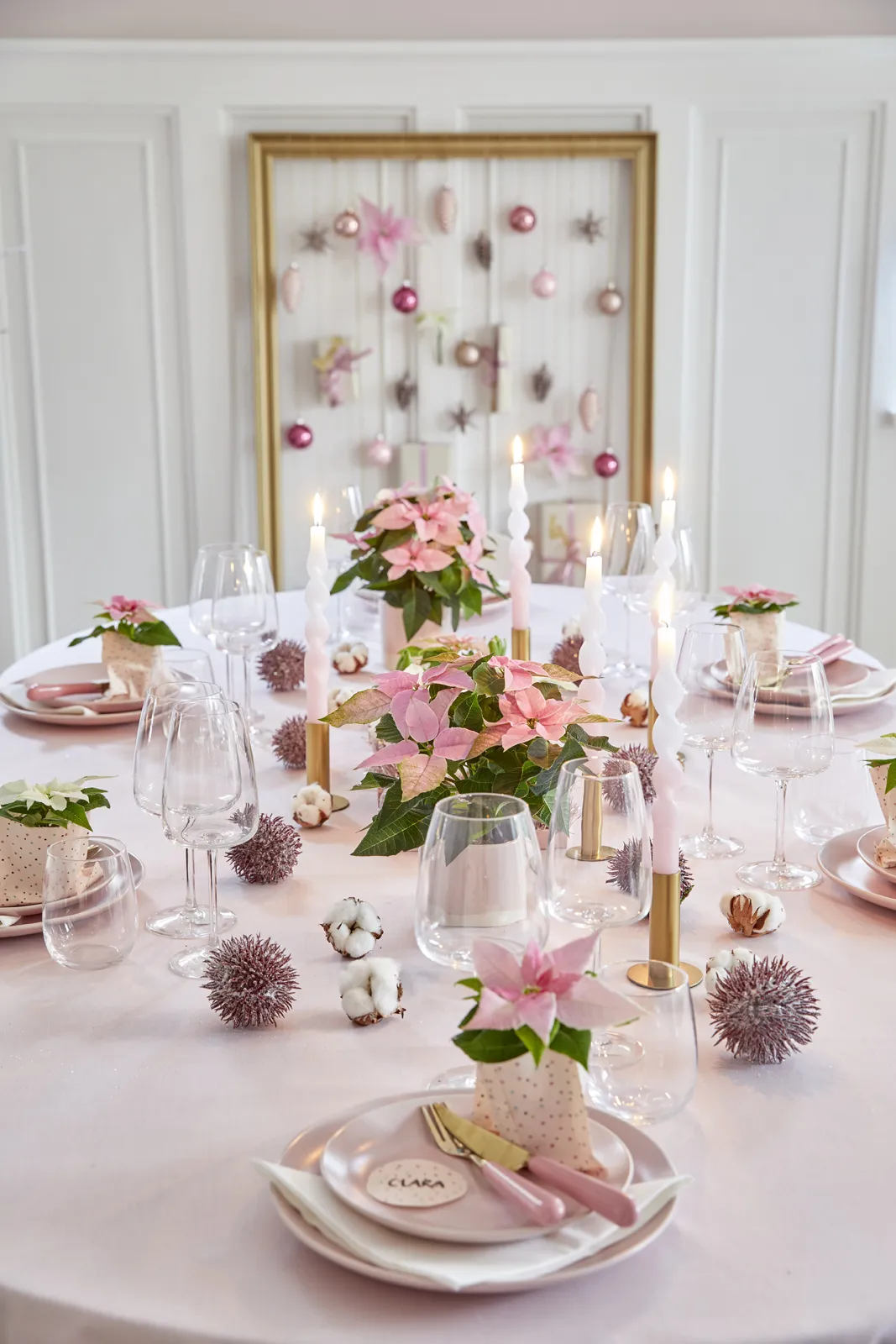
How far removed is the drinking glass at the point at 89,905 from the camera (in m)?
1.07

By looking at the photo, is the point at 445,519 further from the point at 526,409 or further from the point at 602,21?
the point at 602,21

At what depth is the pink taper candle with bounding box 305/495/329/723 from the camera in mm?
1505

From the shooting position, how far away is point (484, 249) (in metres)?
3.73

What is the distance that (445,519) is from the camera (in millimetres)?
1745

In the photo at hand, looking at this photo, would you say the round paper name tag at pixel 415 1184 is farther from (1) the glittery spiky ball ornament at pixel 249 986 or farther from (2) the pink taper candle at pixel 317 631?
(2) the pink taper candle at pixel 317 631

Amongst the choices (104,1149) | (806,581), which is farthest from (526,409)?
(104,1149)

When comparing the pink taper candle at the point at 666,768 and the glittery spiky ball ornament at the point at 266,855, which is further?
the glittery spiky ball ornament at the point at 266,855

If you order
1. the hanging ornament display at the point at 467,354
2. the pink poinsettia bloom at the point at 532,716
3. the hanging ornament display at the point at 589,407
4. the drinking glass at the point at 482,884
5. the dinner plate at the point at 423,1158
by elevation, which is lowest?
the dinner plate at the point at 423,1158

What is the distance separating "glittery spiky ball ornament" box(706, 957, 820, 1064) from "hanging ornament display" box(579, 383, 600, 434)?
2.97m

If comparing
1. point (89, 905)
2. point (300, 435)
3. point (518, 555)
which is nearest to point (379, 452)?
point (300, 435)

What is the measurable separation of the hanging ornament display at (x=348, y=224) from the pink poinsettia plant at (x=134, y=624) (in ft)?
6.86

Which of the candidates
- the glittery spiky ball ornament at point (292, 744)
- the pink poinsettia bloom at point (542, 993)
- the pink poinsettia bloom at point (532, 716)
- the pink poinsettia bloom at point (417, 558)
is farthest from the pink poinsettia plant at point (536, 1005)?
the pink poinsettia bloom at point (417, 558)

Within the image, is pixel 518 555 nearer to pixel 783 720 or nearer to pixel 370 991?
pixel 783 720

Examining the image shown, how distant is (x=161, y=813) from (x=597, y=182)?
3.07m
